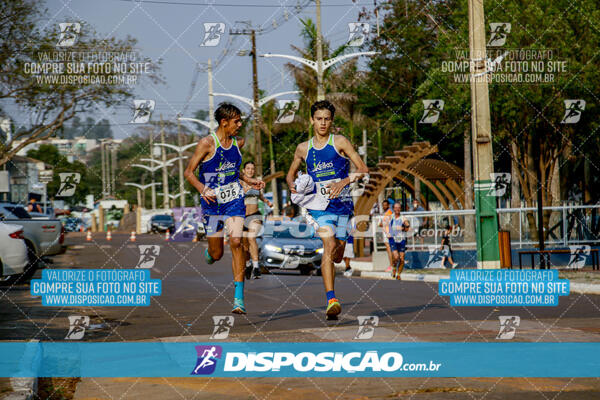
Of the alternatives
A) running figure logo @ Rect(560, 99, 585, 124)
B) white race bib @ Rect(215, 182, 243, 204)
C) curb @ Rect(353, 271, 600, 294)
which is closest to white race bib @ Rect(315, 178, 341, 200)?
white race bib @ Rect(215, 182, 243, 204)

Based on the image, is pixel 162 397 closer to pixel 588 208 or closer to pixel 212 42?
pixel 212 42

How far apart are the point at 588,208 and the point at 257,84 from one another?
23.1 meters

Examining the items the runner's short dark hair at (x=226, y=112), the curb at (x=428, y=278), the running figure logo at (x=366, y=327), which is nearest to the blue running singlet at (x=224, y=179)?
Result: the runner's short dark hair at (x=226, y=112)

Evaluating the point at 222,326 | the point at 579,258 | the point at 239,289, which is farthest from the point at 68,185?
the point at 579,258

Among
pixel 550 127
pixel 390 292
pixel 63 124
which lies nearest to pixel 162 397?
pixel 390 292

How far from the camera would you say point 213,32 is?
17.1 metres

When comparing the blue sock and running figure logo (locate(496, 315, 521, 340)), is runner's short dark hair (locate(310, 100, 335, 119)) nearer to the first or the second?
the blue sock

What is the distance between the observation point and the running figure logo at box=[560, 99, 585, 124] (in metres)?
25.2

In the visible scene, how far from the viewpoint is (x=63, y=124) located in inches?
1053

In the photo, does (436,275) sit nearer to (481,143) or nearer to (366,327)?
(481,143)

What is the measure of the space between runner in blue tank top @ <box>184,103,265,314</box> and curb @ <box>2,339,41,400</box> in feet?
8.17

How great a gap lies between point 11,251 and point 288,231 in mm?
8280

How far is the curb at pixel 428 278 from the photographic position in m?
15.4

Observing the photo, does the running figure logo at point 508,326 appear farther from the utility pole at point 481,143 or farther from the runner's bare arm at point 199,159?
the utility pole at point 481,143
